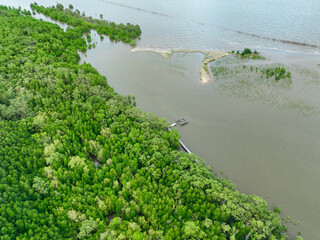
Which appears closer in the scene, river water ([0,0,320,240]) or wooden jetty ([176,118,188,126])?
river water ([0,0,320,240])

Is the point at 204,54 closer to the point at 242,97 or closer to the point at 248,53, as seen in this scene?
the point at 248,53

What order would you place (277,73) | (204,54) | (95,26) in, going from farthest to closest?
(95,26) < (204,54) < (277,73)

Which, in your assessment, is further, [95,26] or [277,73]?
[95,26]

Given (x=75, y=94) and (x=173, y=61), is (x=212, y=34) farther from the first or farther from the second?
(x=75, y=94)

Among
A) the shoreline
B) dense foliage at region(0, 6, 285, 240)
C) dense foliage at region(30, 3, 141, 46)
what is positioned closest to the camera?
dense foliage at region(0, 6, 285, 240)

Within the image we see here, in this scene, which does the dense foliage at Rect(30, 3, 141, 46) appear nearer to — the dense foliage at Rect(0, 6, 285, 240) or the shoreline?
the shoreline

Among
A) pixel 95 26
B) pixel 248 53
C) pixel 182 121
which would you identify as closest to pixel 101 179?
pixel 182 121

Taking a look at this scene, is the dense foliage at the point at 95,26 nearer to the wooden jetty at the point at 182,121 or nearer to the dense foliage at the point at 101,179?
the dense foliage at the point at 101,179

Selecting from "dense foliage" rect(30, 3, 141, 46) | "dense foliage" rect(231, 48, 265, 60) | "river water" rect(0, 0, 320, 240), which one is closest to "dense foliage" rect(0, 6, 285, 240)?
"river water" rect(0, 0, 320, 240)
